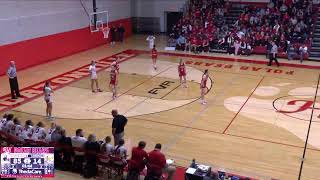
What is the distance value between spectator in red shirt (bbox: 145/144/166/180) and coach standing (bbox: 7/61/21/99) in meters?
9.32

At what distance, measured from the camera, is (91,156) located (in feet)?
32.8

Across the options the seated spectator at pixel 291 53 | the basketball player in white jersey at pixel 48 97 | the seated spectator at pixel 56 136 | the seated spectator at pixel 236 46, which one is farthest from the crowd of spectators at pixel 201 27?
the seated spectator at pixel 56 136

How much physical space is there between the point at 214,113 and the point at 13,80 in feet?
27.2

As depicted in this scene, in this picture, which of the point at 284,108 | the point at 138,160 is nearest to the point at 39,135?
the point at 138,160

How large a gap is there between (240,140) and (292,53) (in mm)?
13383

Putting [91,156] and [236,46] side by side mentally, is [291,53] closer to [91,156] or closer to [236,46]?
[236,46]

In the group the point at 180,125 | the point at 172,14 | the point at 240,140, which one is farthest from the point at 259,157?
the point at 172,14

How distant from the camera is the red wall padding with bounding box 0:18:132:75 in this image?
20.8 metres

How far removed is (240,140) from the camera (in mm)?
12508

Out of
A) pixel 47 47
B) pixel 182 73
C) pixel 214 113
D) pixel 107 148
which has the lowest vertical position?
pixel 214 113

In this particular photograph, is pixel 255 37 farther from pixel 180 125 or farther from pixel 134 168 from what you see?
pixel 134 168

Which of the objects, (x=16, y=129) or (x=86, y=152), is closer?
(x=86, y=152)

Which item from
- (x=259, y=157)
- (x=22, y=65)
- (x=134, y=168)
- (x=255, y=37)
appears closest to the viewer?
(x=134, y=168)
